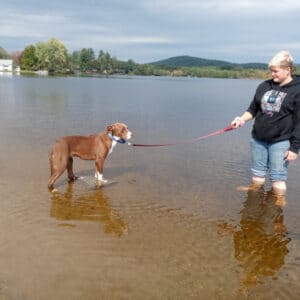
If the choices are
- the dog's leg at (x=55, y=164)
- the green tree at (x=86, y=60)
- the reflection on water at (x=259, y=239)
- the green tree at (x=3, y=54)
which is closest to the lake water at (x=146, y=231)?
the reflection on water at (x=259, y=239)

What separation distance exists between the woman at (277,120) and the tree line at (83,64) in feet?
368

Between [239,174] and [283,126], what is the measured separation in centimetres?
344

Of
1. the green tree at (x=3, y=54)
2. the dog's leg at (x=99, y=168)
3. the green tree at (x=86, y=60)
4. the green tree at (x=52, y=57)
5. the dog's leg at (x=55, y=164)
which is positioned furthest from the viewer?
the green tree at (x=3, y=54)

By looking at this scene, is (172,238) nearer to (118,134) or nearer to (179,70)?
(118,134)

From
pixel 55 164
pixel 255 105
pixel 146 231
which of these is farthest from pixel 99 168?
pixel 255 105

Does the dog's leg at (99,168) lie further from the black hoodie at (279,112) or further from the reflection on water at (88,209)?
the black hoodie at (279,112)

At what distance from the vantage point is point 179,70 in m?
170

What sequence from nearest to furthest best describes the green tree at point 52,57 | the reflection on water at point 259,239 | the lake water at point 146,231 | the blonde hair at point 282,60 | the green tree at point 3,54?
the lake water at point 146,231, the reflection on water at point 259,239, the blonde hair at point 282,60, the green tree at point 52,57, the green tree at point 3,54

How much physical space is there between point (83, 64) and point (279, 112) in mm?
164790

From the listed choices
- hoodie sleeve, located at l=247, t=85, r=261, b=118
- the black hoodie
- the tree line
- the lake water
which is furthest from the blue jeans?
the tree line

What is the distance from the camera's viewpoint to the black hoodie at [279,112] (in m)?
6.82

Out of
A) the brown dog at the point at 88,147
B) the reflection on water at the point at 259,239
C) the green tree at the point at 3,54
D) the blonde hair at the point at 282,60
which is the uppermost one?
the green tree at the point at 3,54

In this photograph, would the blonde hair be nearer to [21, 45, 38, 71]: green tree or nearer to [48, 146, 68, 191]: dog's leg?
[48, 146, 68, 191]: dog's leg

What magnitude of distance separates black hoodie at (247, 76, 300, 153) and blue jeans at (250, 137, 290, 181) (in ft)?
0.47
